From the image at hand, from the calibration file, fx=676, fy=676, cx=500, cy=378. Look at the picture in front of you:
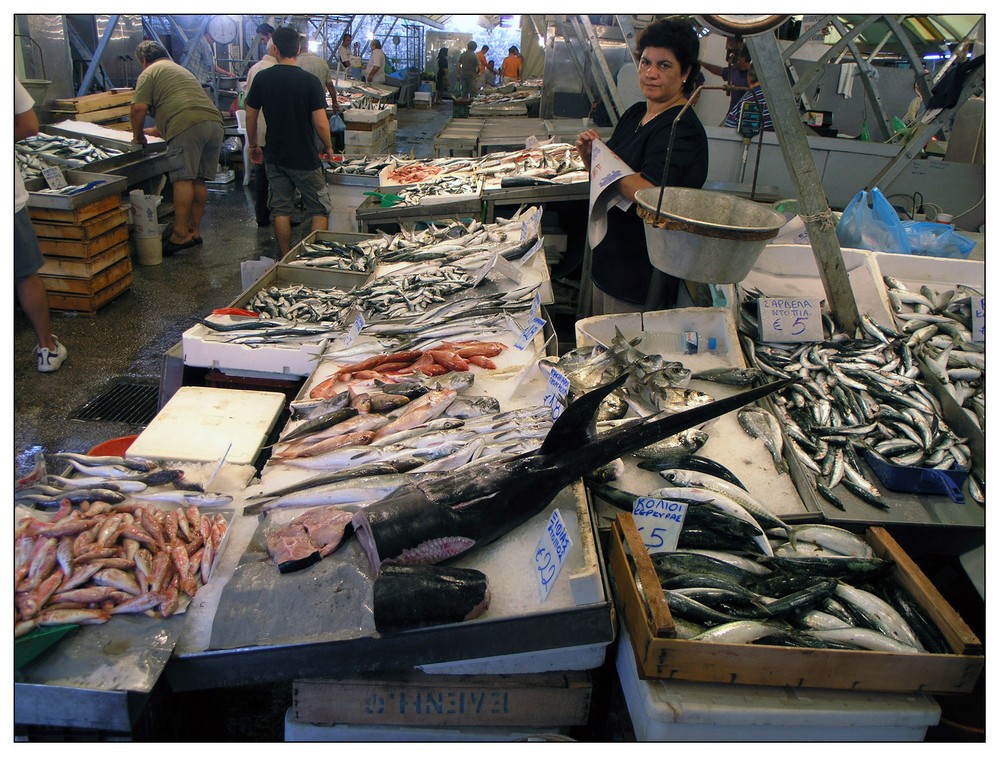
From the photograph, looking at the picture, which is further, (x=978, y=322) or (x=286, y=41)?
(x=286, y=41)

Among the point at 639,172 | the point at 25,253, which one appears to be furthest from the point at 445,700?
the point at 25,253

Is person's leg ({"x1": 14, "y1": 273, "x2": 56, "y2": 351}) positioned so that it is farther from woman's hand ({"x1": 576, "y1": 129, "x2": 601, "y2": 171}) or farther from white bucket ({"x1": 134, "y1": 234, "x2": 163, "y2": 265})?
woman's hand ({"x1": 576, "y1": 129, "x2": 601, "y2": 171})

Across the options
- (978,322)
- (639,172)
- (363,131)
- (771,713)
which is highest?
(363,131)

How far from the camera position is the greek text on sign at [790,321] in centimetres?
404

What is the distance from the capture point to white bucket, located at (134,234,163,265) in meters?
8.03

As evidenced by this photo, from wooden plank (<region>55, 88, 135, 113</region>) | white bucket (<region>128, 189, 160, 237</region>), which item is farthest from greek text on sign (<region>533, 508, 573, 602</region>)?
wooden plank (<region>55, 88, 135, 113</region>)

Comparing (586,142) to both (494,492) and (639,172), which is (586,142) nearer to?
(639,172)

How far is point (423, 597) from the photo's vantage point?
1895mm

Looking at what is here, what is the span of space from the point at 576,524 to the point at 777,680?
29.3 inches

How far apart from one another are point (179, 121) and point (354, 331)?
6535 mm
